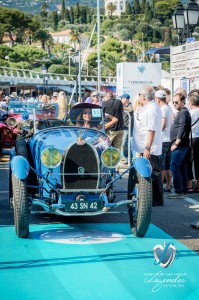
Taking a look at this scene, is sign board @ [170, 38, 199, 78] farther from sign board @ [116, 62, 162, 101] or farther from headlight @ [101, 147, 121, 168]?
headlight @ [101, 147, 121, 168]

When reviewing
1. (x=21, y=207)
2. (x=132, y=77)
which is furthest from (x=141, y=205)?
(x=132, y=77)

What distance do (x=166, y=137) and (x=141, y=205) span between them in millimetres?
4012

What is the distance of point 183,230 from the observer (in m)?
8.45

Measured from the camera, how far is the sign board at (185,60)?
14.6 meters

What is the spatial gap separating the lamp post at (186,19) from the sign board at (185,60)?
0.42m

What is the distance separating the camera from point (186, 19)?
15852 millimetres

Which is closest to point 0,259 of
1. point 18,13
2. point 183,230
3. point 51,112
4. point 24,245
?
point 24,245

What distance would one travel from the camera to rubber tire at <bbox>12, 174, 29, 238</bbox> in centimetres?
757

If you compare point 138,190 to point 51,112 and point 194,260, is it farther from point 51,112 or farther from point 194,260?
point 51,112

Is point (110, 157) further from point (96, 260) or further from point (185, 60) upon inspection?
point (185, 60)

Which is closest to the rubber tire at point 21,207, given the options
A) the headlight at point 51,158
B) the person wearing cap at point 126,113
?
the headlight at point 51,158

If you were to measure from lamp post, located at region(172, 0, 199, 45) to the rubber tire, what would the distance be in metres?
9.07

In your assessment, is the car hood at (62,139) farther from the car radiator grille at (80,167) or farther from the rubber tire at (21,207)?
the rubber tire at (21,207)

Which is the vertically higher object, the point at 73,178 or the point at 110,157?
the point at 110,157
